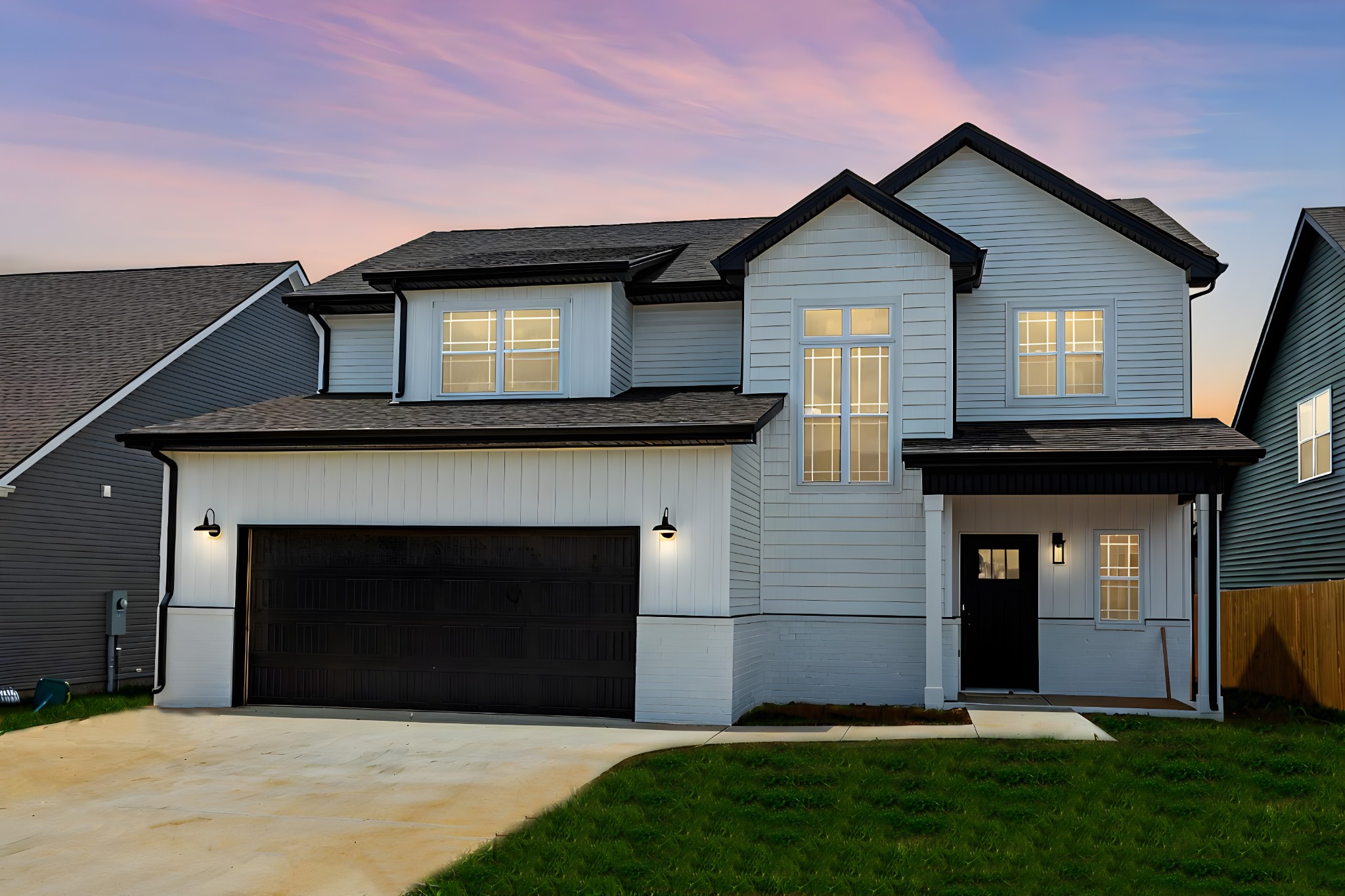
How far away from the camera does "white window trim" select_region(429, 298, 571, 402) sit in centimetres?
1688

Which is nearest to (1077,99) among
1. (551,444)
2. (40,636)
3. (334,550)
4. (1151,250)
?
(1151,250)

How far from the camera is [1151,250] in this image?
654 inches

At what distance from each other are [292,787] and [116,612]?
11000 mm

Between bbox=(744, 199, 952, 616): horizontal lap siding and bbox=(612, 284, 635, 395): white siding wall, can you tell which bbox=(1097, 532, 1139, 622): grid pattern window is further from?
bbox=(612, 284, 635, 395): white siding wall

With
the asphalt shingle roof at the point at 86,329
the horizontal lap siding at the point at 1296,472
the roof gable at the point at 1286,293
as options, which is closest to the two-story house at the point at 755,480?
the roof gable at the point at 1286,293

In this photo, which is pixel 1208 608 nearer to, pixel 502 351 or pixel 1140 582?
pixel 1140 582

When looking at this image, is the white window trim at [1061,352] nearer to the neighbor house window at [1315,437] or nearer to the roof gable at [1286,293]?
the roof gable at [1286,293]

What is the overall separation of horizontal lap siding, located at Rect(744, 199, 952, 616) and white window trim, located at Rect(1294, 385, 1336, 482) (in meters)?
8.08

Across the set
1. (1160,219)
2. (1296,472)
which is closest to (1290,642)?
(1296,472)

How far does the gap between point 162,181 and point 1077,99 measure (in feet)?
53.3

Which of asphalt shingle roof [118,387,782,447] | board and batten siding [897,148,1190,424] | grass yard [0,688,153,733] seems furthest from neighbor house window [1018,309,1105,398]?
grass yard [0,688,153,733]

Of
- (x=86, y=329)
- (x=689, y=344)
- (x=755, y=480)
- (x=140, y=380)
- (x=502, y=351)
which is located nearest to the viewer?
(x=755, y=480)

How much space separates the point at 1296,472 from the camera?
2153 centimetres

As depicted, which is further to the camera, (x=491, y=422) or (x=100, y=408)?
(x=100, y=408)
